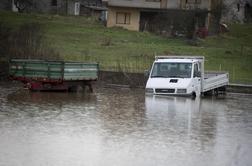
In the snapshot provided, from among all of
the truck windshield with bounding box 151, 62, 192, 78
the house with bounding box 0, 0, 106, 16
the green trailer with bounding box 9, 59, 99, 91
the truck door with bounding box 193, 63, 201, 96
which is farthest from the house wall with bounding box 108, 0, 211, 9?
the green trailer with bounding box 9, 59, 99, 91

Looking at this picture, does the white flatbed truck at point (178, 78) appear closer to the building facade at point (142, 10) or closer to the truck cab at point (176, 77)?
the truck cab at point (176, 77)

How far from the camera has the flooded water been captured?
16984 millimetres

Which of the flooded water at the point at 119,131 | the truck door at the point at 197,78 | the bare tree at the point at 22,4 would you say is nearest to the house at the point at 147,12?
the bare tree at the point at 22,4

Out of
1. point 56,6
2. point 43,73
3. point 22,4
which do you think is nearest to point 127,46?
point 43,73

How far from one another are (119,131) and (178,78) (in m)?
16.1

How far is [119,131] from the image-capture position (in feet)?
71.9

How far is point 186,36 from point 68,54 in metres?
22.7

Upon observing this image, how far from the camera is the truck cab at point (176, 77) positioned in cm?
3728

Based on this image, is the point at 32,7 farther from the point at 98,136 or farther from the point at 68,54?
the point at 98,136

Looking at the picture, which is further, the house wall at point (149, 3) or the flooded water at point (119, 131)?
the house wall at point (149, 3)

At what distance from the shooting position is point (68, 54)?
171ft

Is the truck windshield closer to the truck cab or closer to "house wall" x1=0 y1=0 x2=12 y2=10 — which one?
the truck cab

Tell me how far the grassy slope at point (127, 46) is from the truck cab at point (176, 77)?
7611mm

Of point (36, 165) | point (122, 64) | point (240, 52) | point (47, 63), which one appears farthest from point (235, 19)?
point (36, 165)
